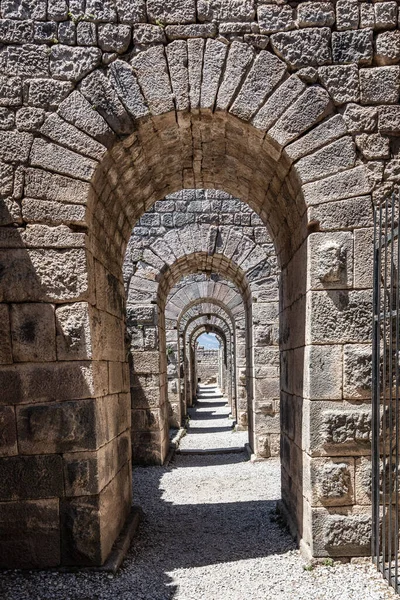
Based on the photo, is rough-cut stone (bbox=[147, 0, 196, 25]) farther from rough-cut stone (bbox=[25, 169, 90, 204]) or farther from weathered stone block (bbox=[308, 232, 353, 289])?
weathered stone block (bbox=[308, 232, 353, 289])

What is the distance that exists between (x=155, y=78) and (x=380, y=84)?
5.45 ft

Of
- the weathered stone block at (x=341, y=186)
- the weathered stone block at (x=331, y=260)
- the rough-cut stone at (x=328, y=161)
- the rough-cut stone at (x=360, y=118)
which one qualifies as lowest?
the weathered stone block at (x=331, y=260)

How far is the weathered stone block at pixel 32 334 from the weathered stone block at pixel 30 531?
3.50 ft

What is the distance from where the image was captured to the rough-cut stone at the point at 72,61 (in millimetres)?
3713

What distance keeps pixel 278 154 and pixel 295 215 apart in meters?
0.57

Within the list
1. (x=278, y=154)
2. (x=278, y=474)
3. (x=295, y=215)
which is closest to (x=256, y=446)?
(x=278, y=474)

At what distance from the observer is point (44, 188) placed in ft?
12.2

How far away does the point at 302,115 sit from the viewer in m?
3.75

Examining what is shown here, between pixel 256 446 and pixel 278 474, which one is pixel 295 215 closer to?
pixel 278 474

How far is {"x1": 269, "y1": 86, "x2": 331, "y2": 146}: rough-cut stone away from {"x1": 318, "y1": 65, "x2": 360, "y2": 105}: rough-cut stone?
63 millimetres

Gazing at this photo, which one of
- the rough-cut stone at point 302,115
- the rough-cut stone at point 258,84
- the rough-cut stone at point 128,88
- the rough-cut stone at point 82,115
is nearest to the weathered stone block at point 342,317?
the rough-cut stone at point 302,115

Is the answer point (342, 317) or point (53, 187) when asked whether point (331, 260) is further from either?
point (53, 187)

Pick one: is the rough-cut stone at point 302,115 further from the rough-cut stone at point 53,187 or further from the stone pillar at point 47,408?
the stone pillar at point 47,408

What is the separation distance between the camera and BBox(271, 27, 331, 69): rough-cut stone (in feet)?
12.2
